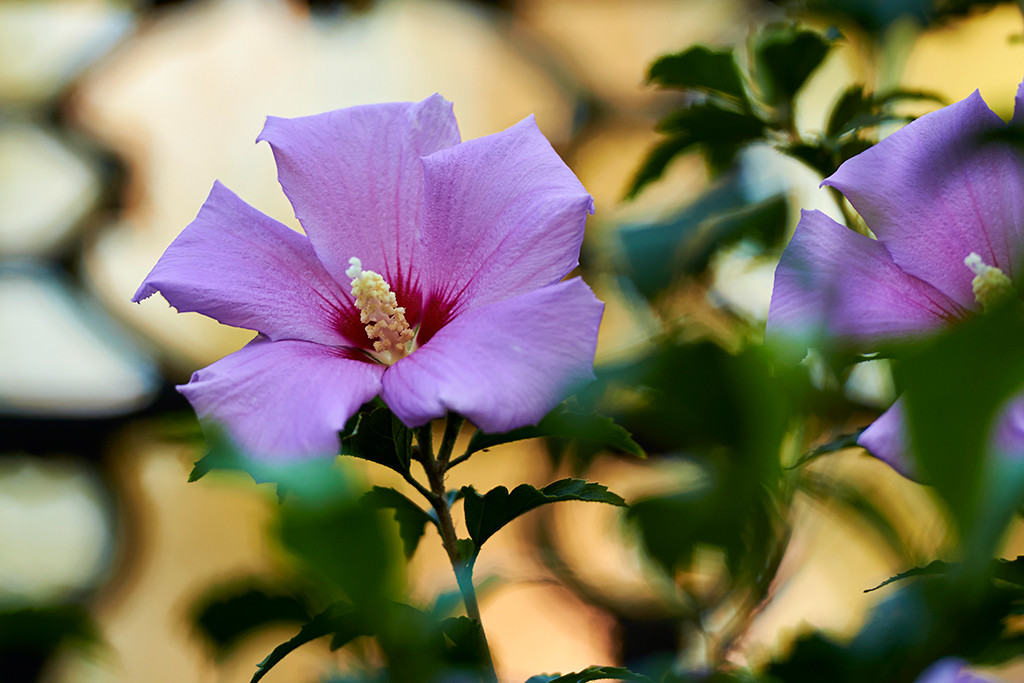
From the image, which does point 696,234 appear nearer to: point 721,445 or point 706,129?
point 706,129

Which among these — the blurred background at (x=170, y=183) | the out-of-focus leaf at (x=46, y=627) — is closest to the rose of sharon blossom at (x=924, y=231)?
the out-of-focus leaf at (x=46, y=627)

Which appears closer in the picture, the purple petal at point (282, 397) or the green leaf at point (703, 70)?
the purple petal at point (282, 397)

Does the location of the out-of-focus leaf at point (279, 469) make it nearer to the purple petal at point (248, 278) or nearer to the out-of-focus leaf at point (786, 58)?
the purple petal at point (248, 278)

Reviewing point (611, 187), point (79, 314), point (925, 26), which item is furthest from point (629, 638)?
point (79, 314)

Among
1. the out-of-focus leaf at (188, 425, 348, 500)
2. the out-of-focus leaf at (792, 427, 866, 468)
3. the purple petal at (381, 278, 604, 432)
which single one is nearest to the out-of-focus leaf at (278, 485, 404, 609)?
the out-of-focus leaf at (188, 425, 348, 500)

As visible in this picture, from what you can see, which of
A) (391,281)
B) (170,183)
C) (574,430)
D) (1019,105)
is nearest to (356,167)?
(391,281)

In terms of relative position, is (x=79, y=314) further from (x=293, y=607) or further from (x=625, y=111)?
(x=293, y=607)
